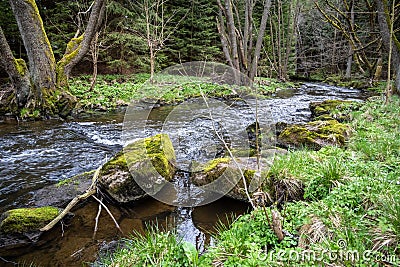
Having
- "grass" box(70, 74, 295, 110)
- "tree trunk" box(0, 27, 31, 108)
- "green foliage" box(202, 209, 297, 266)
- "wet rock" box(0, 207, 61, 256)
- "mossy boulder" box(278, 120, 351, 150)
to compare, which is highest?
"tree trunk" box(0, 27, 31, 108)

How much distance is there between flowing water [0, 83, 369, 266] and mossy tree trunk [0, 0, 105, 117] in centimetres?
104

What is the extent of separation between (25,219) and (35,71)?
7683mm

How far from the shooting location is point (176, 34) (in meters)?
20.4

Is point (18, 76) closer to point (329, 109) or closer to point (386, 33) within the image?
point (329, 109)

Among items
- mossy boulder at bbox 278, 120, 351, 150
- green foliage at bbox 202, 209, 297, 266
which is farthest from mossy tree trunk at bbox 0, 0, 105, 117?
green foliage at bbox 202, 209, 297, 266

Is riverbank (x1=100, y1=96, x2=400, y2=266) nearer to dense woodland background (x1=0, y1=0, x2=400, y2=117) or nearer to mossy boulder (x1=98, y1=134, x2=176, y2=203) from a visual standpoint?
mossy boulder (x1=98, y1=134, x2=176, y2=203)

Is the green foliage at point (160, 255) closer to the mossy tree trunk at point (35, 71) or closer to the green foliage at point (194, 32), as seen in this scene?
the mossy tree trunk at point (35, 71)

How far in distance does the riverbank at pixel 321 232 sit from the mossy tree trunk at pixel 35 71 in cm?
788

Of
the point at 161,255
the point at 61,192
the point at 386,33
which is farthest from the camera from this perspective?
the point at 386,33

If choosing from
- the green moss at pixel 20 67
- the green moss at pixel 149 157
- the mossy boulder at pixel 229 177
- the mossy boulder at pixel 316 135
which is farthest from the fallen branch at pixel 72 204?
the green moss at pixel 20 67

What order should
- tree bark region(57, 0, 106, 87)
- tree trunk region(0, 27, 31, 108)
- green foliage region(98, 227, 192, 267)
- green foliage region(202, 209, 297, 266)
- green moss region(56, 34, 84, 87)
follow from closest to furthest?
green foliage region(202, 209, 297, 266) → green foliage region(98, 227, 192, 267) → tree trunk region(0, 27, 31, 108) → tree bark region(57, 0, 106, 87) → green moss region(56, 34, 84, 87)

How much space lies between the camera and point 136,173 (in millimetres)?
3814

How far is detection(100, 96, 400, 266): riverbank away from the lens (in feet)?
6.21

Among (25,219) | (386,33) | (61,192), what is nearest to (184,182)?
(61,192)
